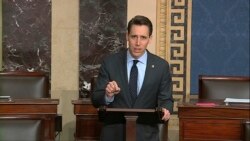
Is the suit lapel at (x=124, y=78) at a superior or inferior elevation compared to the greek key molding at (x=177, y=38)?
inferior

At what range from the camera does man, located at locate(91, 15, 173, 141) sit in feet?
8.31

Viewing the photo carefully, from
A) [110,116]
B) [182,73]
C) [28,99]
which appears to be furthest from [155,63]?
[182,73]

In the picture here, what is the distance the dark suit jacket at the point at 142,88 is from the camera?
2557mm

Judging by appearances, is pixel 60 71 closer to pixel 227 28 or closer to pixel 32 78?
pixel 32 78

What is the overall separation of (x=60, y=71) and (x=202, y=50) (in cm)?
170

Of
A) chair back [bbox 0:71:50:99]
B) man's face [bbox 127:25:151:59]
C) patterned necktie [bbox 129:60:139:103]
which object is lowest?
chair back [bbox 0:71:50:99]

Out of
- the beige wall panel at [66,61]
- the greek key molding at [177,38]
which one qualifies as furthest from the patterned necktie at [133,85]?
the beige wall panel at [66,61]

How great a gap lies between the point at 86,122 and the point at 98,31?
1.53 m

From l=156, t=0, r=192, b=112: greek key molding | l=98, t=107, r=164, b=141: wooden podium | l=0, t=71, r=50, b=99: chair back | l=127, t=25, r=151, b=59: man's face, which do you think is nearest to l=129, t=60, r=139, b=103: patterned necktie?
l=127, t=25, r=151, b=59: man's face

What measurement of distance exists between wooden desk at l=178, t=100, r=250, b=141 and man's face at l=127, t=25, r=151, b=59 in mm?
1332

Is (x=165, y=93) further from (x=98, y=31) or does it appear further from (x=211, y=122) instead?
(x=98, y=31)

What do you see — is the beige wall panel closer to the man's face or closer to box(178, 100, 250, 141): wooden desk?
box(178, 100, 250, 141): wooden desk

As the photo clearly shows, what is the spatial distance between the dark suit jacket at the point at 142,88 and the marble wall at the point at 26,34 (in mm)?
3007

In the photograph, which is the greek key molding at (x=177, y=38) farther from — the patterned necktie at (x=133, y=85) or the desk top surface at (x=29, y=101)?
the patterned necktie at (x=133, y=85)
